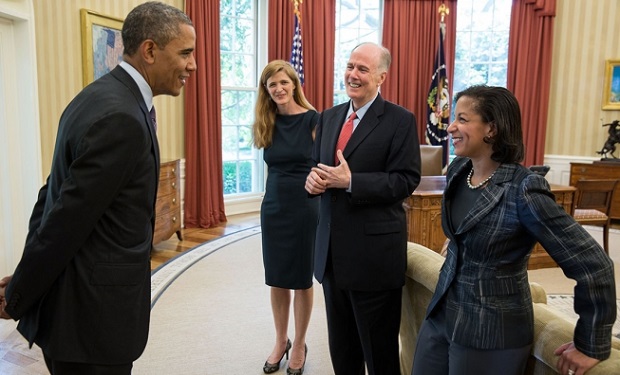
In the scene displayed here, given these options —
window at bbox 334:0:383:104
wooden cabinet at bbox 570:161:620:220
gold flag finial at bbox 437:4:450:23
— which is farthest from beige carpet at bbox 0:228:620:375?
gold flag finial at bbox 437:4:450:23

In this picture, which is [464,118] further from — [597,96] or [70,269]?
[597,96]

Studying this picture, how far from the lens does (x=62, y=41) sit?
459 cm

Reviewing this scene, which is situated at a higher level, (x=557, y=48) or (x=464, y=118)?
(x=557, y=48)

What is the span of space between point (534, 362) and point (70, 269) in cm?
130

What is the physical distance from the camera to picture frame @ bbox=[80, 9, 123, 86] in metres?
4.75

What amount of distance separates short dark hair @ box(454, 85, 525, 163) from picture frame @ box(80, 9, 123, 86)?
13.7ft

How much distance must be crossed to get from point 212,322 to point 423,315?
1.84 m

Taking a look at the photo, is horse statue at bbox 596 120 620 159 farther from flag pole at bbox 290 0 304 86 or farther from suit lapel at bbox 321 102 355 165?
suit lapel at bbox 321 102 355 165

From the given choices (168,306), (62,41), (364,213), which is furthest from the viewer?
(62,41)

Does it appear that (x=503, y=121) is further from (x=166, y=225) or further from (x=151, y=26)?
(x=166, y=225)

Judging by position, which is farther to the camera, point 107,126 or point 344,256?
point 344,256

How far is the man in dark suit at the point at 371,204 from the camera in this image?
190 centimetres

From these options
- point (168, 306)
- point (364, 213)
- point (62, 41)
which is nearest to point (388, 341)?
point (364, 213)

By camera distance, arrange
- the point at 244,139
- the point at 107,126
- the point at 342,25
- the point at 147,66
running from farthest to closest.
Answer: the point at 342,25, the point at 244,139, the point at 147,66, the point at 107,126
